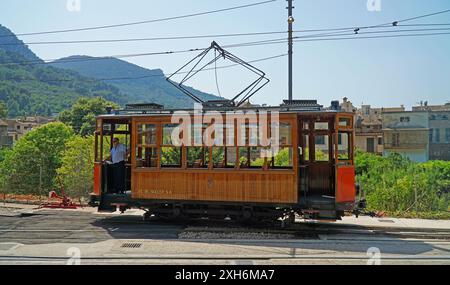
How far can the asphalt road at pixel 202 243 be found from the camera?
7703mm

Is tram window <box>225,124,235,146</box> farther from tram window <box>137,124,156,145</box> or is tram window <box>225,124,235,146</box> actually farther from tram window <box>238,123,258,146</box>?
tram window <box>137,124,156,145</box>

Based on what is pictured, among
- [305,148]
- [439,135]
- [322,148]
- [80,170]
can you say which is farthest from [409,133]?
[322,148]

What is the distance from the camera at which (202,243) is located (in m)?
8.91

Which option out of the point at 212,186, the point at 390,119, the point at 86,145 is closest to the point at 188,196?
the point at 212,186

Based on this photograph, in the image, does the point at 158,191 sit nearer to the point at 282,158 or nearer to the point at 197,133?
the point at 197,133

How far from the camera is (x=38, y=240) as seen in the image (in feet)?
29.9

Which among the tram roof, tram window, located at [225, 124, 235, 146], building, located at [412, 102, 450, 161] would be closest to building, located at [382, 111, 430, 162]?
building, located at [412, 102, 450, 161]

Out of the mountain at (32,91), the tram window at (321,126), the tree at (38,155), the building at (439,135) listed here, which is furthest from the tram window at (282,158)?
the mountain at (32,91)

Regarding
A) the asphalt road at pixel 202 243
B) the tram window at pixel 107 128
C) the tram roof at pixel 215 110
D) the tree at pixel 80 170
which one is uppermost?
the tram roof at pixel 215 110

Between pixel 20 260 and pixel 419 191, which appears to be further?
pixel 419 191

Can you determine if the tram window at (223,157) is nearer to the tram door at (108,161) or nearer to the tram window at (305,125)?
the tram window at (305,125)

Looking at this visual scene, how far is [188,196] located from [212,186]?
65 centimetres
